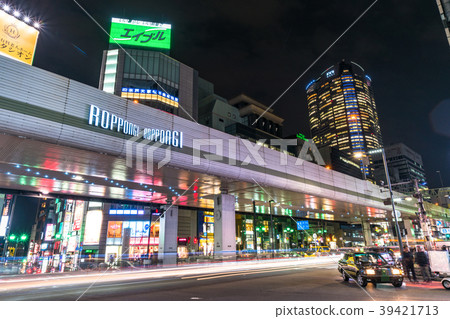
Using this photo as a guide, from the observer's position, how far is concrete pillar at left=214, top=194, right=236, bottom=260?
26.3m

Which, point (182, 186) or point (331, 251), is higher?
point (182, 186)

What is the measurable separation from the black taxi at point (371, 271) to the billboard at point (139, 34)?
62151 mm

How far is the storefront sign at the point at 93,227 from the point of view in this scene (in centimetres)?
5417

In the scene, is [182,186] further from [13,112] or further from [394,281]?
[394,281]

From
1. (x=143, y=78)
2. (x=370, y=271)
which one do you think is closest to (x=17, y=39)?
(x=370, y=271)

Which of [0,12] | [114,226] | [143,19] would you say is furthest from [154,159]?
[143,19]

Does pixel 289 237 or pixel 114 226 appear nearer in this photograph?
pixel 114 226

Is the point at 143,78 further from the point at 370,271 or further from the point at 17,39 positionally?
the point at 370,271

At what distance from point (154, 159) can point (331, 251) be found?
34.6 m

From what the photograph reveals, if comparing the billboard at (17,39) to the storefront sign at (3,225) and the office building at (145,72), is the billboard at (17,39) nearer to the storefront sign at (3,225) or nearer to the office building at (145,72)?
the office building at (145,72)

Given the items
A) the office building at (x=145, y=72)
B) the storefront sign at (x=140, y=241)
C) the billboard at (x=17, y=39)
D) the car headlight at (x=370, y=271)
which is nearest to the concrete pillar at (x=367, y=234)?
the storefront sign at (x=140, y=241)

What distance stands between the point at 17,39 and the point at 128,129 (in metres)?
11.5
